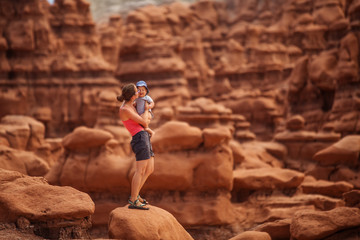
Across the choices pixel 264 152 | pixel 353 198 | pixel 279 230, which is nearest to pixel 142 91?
pixel 279 230

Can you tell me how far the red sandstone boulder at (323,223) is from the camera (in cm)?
579

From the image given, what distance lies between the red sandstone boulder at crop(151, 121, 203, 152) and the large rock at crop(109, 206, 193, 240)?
11.0 feet

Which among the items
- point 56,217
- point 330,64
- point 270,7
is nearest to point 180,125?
point 56,217

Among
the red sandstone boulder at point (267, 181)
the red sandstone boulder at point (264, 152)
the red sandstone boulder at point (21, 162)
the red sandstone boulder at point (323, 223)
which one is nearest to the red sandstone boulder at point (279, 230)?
the red sandstone boulder at point (323, 223)

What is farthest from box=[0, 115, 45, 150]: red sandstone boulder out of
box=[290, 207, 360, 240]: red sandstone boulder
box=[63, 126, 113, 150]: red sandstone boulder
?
box=[290, 207, 360, 240]: red sandstone boulder

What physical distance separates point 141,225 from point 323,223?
2347mm

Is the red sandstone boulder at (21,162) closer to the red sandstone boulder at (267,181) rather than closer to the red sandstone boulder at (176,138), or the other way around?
the red sandstone boulder at (176,138)

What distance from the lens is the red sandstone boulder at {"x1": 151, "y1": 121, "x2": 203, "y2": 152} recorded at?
30.9 feet

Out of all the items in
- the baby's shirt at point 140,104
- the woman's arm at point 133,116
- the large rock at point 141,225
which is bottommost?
the large rock at point 141,225

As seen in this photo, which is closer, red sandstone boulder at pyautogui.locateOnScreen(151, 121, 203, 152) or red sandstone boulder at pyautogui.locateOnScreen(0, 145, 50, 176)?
red sandstone boulder at pyautogui.locateOnScreen(151, 121, 203, 152)

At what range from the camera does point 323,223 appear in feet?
19.4

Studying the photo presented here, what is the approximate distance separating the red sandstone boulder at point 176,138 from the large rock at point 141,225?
3.35 m

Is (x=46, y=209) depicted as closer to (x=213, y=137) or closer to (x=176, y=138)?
(x=176, y=138)

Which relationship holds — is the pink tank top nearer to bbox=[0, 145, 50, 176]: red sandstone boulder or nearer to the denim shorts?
the denim shorts
